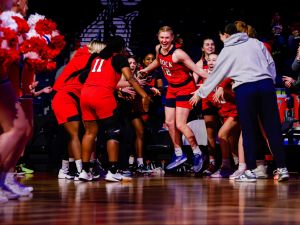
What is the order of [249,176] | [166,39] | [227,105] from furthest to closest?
[166,39]
[227,105]
[249,176]

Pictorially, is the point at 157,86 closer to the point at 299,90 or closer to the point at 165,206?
the point at 299,90

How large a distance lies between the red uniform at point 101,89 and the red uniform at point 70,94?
0.45m

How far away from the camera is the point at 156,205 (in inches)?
221

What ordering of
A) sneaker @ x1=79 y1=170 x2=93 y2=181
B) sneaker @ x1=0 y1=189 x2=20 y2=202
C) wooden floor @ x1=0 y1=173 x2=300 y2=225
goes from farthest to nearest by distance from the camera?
sneaker @ x1=79 y1=170 x2=93 y2=181 → sneaker @ x1=0 y1=189 x2=20 y2=202 → wooden floor @ x1=0 y1=173 x2=300 y2=225

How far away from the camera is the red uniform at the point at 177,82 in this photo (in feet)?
33.5

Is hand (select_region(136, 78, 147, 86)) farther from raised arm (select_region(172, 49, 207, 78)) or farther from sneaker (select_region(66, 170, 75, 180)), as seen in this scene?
sneaker (select_region(66, 170, 75, 180))

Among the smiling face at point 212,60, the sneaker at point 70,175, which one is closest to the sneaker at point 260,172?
the smiling face at point 212,60

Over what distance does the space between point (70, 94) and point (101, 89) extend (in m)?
0.86

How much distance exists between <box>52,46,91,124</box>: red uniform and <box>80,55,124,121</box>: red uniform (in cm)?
45

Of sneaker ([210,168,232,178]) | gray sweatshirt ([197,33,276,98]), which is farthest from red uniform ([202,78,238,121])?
gray sweatshirt ([197,33,276,98])

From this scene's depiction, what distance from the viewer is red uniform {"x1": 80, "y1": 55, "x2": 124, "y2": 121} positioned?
28.8ft

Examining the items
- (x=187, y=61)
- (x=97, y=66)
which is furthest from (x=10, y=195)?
(x=187, y=61)

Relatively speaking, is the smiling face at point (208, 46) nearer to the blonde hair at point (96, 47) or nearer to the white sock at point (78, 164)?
the blonde hair at point (96, 47)

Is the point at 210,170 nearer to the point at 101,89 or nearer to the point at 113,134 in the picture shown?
the point at 113,134
